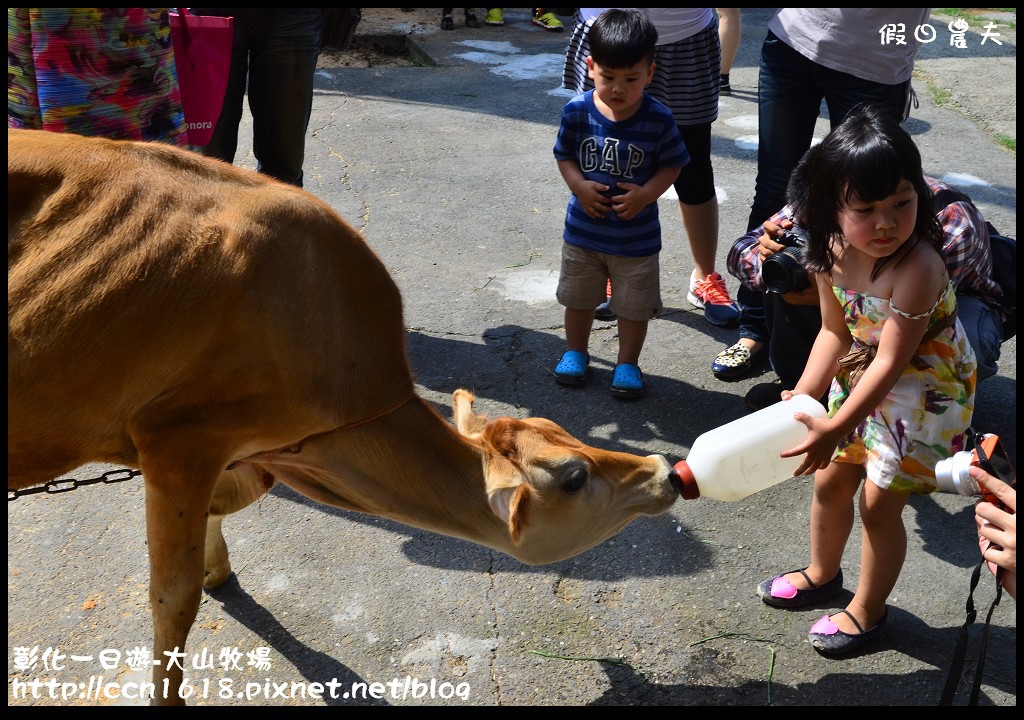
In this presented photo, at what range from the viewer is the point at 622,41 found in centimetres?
443

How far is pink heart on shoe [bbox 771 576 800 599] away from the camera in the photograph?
3.70 metres

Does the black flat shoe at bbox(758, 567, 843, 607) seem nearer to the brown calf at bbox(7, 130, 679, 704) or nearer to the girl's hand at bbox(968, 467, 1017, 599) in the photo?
the brown calf at bbox(7, 130, 679, 704)

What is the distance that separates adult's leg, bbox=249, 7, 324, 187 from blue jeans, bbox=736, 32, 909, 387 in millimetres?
2269

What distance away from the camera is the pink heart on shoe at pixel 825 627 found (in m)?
3.51

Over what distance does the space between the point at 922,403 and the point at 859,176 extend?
776 millimetres

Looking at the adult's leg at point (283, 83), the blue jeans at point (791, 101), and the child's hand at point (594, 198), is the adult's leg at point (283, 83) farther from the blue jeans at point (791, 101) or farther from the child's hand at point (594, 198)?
the blue jeans at point (791, 101)

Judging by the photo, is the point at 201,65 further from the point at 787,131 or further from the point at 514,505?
the point at 787,131

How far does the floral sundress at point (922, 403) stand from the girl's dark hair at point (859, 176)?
184 millimetres

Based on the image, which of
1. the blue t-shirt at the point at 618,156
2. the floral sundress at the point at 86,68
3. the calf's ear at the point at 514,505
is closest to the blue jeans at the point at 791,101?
the blue t-shirt at the point at 618,156

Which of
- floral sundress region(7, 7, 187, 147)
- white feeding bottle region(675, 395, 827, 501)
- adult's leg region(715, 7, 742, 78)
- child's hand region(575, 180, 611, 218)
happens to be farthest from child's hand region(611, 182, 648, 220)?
adult's leg region(715, 7, 742, 78)

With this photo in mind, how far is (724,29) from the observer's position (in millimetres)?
9195

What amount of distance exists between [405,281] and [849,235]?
3.43 metres

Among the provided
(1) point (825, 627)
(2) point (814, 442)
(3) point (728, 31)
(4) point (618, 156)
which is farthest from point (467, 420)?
(3) point (728, 31)

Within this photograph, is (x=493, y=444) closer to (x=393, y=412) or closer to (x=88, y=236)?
(x=393, y=412)
